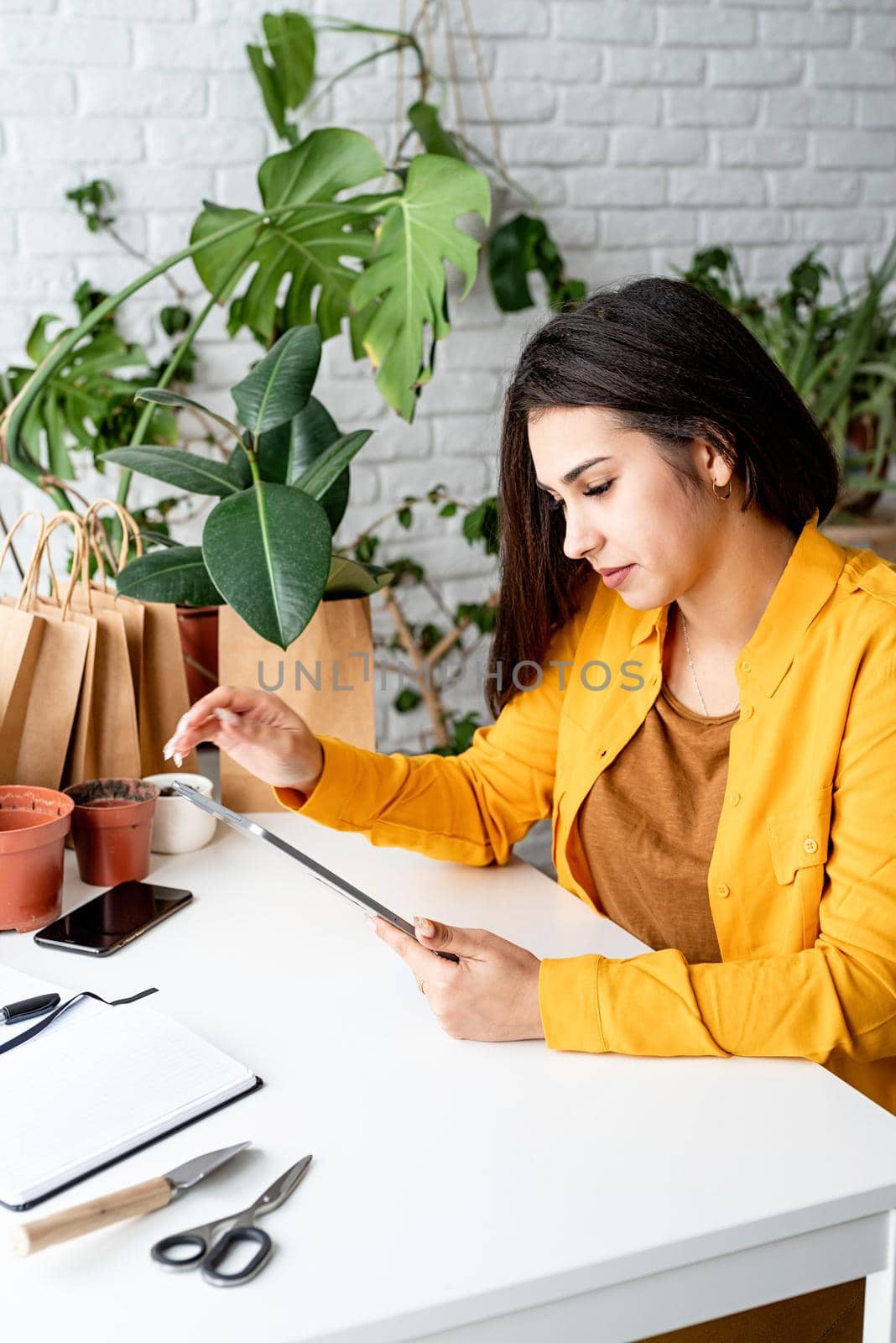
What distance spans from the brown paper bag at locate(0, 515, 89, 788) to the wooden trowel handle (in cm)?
73

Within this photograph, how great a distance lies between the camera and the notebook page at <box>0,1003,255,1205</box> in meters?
0.81

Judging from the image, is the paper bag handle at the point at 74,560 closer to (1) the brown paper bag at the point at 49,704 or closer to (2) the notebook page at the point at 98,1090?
(1) the brown paper bag at the point at 49,704

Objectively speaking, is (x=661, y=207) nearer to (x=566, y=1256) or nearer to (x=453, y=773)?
(x=453, y=773)

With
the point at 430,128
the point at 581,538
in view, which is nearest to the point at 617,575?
the point at 581,538

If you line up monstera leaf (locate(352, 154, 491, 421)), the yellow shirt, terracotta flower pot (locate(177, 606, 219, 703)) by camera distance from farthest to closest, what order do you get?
terracotta flower pot (locate(177, 606, 219, 703)), monstera leaf (locate(352, 154, 491, 421)), the yellow shirt

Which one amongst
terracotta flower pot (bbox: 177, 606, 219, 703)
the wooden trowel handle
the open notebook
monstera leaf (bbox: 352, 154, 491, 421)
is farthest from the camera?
terracotta flower pot (bbox: 177, 606, 219, 703)

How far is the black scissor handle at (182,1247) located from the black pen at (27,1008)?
31cm

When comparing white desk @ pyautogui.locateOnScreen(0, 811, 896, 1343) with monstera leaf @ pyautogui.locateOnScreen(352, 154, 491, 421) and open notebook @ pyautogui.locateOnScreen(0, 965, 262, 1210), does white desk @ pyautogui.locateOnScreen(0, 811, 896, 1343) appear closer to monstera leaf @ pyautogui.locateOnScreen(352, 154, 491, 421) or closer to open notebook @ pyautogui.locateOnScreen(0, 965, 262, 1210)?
open notebook @ pyautogui.locateOnScreen(0, 965, 262, 1210)

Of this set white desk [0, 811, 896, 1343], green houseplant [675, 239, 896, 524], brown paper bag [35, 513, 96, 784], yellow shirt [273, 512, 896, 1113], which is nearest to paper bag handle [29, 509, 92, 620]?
brown paper bag [35, 513, 96, 784]

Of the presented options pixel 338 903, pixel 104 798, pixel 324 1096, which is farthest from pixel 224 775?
pixel 324 1096

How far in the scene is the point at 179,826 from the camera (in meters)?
1.41

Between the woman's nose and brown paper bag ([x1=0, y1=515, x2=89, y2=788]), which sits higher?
the woman's nose

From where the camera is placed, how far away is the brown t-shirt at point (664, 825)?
1296mm

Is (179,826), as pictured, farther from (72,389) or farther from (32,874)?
(72,389)
